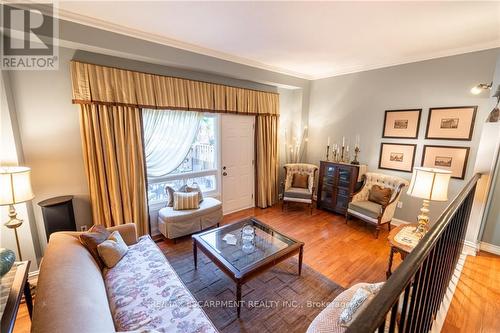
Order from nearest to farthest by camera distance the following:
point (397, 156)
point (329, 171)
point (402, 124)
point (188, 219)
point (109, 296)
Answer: point (109, 296)
point (188, 219)
point (402, 124)
point (397, 156)
point (329, 171)

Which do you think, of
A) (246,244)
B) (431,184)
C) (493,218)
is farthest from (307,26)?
(493,218)

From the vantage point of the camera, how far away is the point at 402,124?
11.9ft

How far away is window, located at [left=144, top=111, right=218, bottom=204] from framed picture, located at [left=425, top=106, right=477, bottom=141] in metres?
3.52

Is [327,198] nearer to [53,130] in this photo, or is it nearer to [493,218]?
[493,218]

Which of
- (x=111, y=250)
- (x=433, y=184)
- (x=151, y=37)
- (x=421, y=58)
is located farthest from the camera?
(x=421, y=58)

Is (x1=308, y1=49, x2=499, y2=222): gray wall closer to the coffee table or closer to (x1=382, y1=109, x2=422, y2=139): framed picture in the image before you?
(x1=382, y1=109, x2=422, y2=139): framed picture

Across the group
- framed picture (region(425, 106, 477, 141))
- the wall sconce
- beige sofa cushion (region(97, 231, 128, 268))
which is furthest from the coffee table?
the wall sconce

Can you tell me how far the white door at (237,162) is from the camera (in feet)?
13.5

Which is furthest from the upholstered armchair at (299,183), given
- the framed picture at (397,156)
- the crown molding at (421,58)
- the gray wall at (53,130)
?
the gray wall at (53,130)

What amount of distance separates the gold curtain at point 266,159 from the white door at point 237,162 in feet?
0.50

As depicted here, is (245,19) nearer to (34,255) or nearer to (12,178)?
(12,178)

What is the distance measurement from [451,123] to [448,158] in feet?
1.71

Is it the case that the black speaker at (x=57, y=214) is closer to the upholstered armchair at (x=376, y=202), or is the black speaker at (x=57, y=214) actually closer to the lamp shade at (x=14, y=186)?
the lamp shade at (x=14, y=186)

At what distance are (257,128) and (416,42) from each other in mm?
2730
